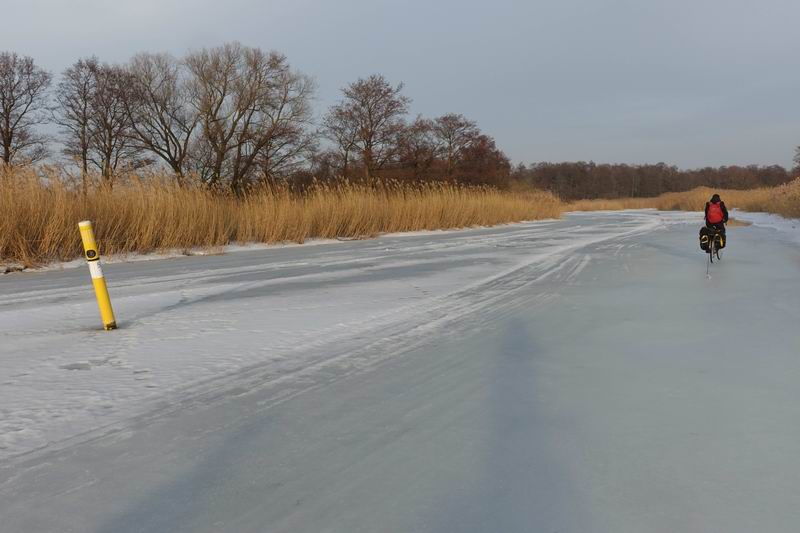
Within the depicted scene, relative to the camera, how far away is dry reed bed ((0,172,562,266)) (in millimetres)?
8812

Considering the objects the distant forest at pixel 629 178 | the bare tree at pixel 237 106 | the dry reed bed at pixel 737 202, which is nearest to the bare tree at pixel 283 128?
the bare tree at pixel 237 106

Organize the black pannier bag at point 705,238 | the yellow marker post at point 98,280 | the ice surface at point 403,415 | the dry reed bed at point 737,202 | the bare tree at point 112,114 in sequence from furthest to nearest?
the bare tree at point 112,114 < the dry reed bed at point 737,202 < the black pannier bag at point 705,238 < the yellow marker post at point 98,280 < the ice surface at point 403,415

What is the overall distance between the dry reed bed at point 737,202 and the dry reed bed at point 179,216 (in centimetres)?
1485

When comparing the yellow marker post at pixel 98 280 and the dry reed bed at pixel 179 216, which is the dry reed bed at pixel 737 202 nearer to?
the dry reed bed at pixel 179 216

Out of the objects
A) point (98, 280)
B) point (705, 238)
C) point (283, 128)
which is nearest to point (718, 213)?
point (705, 238)

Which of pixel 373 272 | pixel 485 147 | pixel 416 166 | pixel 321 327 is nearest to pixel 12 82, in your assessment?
pixel 416 166

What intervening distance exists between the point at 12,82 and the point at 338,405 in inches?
1676

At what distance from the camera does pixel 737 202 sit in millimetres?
36688

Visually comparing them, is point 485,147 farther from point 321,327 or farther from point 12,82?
point 321,327

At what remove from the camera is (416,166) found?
42.9 m

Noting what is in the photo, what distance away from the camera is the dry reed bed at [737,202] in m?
22.2

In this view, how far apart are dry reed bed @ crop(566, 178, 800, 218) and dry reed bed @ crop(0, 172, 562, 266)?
14.8 m

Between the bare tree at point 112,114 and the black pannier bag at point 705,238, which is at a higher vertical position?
the bare tree at point 112,114

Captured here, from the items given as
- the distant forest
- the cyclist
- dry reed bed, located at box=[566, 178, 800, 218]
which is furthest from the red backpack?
the distant forest
